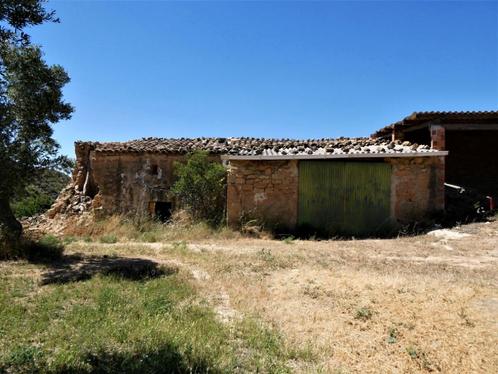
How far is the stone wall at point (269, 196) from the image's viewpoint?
11.7 meters

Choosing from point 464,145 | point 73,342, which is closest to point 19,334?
point 73,342

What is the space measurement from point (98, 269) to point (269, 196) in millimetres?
5775

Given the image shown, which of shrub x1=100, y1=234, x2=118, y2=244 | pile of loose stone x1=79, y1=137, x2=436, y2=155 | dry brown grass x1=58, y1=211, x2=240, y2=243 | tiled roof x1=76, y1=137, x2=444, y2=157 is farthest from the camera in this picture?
pile of loose stone x1=79, y1=137, x2=436, y2=155

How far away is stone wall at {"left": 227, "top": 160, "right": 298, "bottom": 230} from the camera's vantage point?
11.7m

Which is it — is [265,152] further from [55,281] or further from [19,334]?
[19,334]

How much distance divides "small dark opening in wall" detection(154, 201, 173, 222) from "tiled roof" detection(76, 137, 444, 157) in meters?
1.80

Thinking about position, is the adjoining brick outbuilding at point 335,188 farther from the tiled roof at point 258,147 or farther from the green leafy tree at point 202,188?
the green leafy tree at point 202,188

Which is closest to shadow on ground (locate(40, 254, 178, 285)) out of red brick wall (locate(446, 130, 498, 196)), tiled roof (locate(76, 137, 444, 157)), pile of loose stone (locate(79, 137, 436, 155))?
tiled roof (locate(76, 137, 444, 157))

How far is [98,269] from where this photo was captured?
6977 mm

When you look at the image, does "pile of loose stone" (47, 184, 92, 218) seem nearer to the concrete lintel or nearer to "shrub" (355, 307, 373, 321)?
the concrete lintel

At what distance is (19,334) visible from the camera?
4031 millimetres

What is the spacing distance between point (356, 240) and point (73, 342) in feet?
26.5

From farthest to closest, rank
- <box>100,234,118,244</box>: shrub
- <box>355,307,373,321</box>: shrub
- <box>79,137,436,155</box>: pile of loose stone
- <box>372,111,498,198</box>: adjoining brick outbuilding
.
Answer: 1. <box>372,111,498,198</box>: adjoining brick outbuilding
2. <box>79,137,436,155</box>: pile of loose stone
3. <box>100,234,118,244</box>: shrub
4. <box>355,307,373,321</box>: shrub

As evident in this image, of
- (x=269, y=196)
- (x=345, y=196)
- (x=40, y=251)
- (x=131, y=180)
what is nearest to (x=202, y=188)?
(x=269, y=196)
